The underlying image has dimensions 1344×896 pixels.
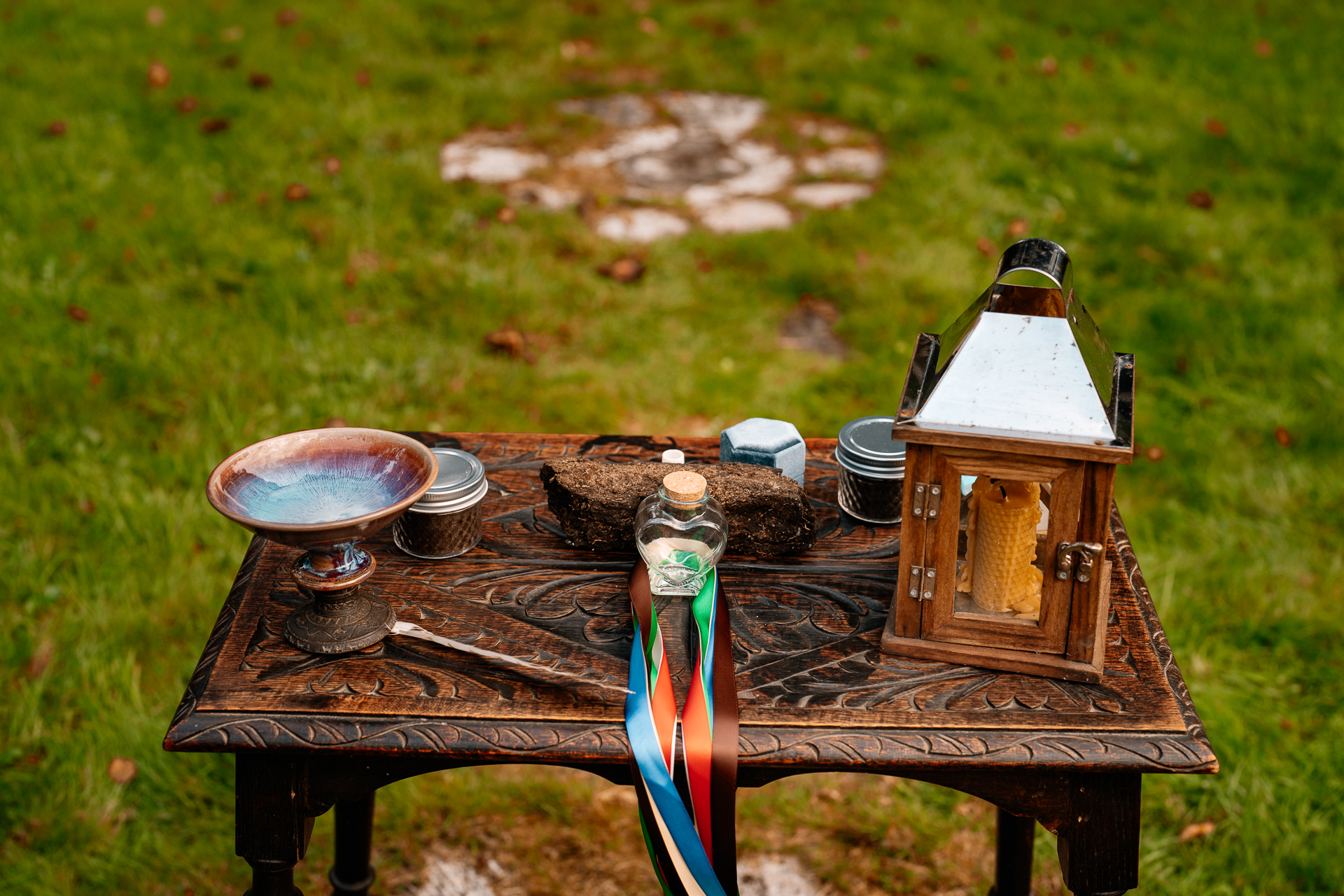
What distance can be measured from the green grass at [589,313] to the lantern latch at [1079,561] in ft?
4.04

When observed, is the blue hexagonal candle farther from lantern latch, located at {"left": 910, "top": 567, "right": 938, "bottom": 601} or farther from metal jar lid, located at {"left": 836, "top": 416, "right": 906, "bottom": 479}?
lantern latch, located at {"left": 910, "top": 567, "right": 938, "bottom": 601}

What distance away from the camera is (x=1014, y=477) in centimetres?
142

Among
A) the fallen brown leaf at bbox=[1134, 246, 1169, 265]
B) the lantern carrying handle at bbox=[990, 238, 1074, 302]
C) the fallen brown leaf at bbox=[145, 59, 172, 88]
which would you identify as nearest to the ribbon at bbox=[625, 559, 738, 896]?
the lantern carrying handle at bbox=[990, 238, 1074, 302]

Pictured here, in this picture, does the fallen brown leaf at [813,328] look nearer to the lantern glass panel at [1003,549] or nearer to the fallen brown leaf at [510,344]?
the fallen brown leaf at [510,344]

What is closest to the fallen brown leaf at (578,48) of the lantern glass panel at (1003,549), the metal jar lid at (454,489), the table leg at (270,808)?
the metal jar lid at (454,489)

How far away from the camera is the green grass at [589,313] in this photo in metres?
2.49

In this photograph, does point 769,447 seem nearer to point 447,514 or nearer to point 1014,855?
point 447,514

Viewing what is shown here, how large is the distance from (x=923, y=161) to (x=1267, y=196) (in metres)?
1.47

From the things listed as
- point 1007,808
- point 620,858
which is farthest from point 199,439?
point 1007,808

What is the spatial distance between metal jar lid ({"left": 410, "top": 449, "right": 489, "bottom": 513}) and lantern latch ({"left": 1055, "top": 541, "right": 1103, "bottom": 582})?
0.92 meters

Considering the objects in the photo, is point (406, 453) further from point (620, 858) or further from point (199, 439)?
point (199, 439)

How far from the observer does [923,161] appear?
4734 mm

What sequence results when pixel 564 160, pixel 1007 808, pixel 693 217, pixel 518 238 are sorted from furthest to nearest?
pixel 564 160 → pixel 693 217 → pixel 518 238 → pixel 1007 808

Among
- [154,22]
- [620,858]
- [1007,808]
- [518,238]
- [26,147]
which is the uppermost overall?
[154,22]
